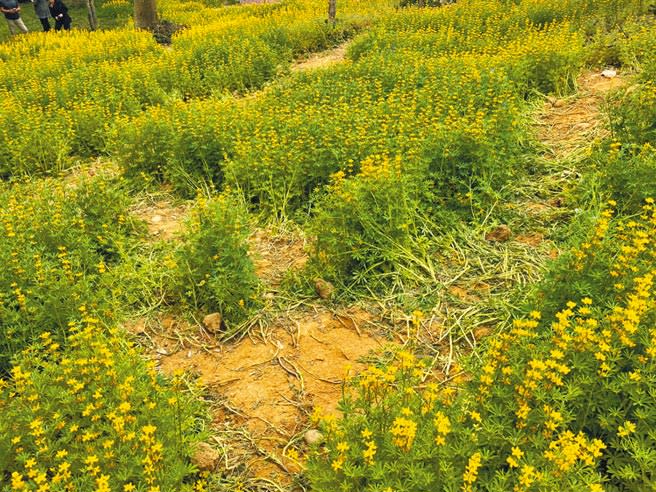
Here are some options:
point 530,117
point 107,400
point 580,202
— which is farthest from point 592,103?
point 107,400

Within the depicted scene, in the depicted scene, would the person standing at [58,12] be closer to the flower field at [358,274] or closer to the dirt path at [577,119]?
the flower field at [358,274]

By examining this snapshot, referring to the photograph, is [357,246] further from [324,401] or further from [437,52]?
[437,52]

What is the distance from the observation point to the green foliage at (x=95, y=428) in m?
2.50

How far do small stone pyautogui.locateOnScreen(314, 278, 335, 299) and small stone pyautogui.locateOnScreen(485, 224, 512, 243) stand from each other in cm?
149

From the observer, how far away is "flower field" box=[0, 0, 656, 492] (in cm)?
248

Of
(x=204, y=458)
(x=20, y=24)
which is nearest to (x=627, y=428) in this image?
(x=204, y=458)

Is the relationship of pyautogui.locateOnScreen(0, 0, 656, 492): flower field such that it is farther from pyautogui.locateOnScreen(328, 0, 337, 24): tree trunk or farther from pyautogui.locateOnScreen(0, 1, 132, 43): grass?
pyautogui.locateOnScreen(0, 1, 132, 43): grass

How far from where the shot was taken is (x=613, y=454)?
2516mm

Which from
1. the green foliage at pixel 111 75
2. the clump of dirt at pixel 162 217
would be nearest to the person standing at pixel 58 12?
the green foliage at pixel 111 75

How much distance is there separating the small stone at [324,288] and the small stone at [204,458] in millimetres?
1596

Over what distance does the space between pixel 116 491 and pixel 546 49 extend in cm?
738

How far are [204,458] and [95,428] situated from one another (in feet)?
1.98

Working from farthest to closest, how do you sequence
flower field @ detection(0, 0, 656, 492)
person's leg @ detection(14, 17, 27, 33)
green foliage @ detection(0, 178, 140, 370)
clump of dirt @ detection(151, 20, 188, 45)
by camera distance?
1. person's leg @ detection(14, 17, 27, 33)
2. clump of dirt @ detection(151, 20, 188, 45)
3. green foliage @ detection(0, 178, 140, 370)
4. flower field @ detection(0, 0, 656, 492)

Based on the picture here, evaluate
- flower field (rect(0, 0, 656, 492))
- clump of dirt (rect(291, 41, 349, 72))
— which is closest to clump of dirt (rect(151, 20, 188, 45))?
clump of dirt (rect(291, 41, 349, 72))
